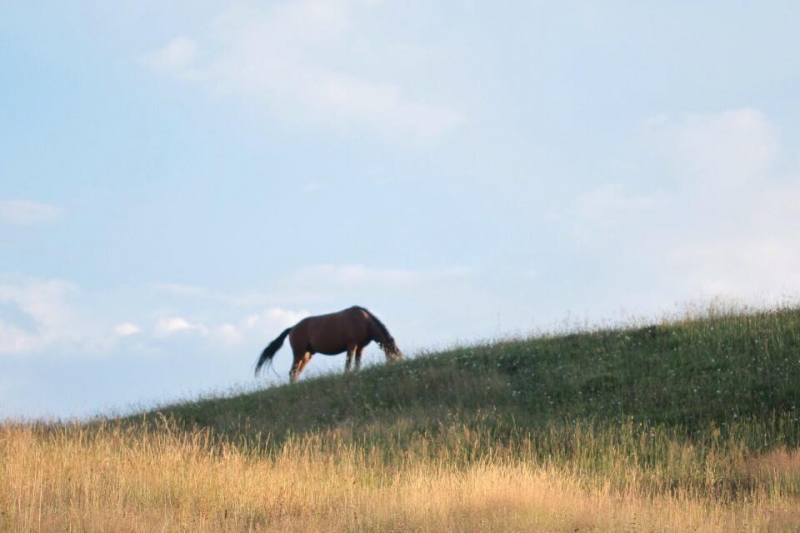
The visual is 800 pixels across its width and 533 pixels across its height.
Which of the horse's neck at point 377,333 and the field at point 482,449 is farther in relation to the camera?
the horse's neck at point 377,333

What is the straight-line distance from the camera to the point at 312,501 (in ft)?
33.4

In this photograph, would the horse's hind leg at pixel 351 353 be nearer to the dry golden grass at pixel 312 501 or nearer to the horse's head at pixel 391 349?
the horse's head at pixel 391 349

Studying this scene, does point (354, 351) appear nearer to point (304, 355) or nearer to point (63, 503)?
point (304, 355)

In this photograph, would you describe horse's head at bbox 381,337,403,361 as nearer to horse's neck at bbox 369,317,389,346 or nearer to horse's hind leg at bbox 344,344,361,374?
horse's neck at bbox 369,317,389,346

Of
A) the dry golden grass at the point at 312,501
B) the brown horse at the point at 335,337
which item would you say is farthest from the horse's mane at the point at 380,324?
the dry golden grass at the point at 312,501

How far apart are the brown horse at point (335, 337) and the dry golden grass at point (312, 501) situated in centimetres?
1326

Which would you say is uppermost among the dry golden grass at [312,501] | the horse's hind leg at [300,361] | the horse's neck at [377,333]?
the horse's neck at [377,333]

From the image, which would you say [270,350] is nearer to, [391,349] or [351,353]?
[351,353]

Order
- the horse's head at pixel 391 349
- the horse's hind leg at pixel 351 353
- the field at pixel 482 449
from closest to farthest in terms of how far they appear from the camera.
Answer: the field at pixel 482 449
the horse's head at pixel 391 349
the horse's hind leg at pixel 351 353

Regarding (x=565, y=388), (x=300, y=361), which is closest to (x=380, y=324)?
(x=300, y=361)

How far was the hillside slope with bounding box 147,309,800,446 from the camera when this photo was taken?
59.2 ft

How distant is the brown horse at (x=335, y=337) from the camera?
25.9 meters

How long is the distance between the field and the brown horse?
7.95 ft

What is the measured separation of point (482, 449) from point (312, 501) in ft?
21.0
